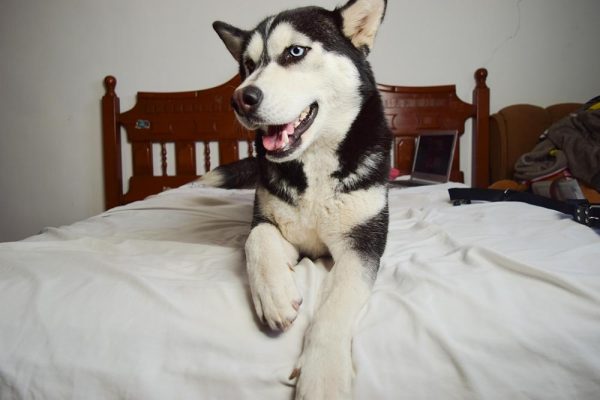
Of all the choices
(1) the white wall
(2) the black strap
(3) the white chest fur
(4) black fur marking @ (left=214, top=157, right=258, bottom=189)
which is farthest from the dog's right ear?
(1) the white wall

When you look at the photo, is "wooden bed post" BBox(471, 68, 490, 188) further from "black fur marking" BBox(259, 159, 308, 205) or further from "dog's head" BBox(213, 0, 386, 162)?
"black fur marking" BBox(259, 159, 308, 205)

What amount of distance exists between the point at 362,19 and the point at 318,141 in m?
0.40

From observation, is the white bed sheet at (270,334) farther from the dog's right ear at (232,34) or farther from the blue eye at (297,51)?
the dog's right ear at (232,34)

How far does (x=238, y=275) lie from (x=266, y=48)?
2.04 ft

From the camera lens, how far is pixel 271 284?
2.13ft

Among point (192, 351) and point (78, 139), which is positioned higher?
point (78, 139)

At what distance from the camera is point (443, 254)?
91cm

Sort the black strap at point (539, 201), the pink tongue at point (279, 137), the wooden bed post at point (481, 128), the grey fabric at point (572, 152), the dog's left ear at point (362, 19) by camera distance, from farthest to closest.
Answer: the wooden bed post at point (481, 128) → the grey fabric at point (572, 152) → the black strap at point (539, 201) → the dog's left ear at point (362, 19) → the pink tongue at point (279, 137)

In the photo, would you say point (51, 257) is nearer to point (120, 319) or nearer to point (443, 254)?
point (120, 319)

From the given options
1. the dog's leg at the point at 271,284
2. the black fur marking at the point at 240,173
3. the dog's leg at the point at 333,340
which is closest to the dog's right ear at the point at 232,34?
the dog's leg at the point at 271,284

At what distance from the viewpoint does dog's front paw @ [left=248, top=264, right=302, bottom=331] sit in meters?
0.60

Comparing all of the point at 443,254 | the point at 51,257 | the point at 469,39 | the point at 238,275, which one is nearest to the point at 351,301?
the point at 238,275

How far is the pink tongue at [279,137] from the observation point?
868mm

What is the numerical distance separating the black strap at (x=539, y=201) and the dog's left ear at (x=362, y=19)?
2.83 feet
